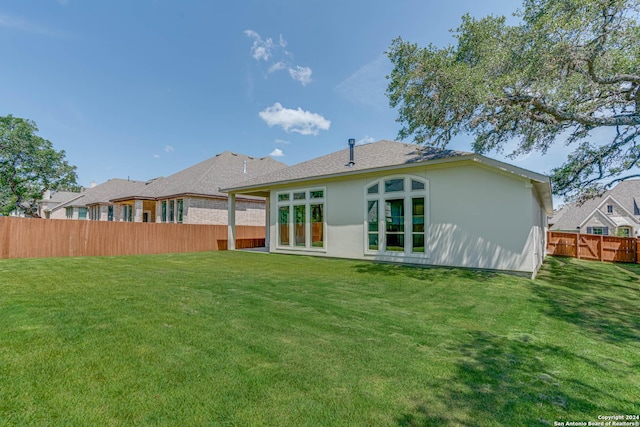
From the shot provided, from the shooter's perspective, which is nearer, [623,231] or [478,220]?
[478,220]

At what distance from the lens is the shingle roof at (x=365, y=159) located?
33.8ft

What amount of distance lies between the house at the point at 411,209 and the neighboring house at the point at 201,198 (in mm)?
5695

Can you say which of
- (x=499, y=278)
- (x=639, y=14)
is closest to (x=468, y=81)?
(x=639, y=14)

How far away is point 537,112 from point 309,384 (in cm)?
1086

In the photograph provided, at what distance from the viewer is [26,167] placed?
2958 centimetres

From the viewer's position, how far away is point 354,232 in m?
11.0

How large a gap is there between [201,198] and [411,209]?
43.1ft

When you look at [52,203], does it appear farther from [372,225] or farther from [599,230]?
[599,230]

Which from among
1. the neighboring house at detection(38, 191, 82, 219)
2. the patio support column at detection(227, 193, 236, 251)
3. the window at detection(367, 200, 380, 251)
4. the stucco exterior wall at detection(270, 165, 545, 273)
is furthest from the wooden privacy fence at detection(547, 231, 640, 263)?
the neighboring house at detection(38, 191, 82, 219)

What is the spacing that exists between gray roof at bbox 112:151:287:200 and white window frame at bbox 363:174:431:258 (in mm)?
11112

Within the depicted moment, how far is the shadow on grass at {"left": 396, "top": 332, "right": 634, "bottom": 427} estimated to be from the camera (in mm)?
2115

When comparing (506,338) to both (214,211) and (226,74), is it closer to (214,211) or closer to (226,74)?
(214,211)

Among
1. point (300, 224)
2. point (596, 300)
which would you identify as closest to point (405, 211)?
point (300, 224)

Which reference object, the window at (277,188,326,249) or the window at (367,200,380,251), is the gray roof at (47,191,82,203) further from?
the window at (367,200,380,251)
